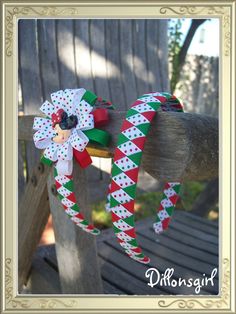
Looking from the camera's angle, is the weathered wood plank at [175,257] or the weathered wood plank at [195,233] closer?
the weathered wood plank at [175,257]

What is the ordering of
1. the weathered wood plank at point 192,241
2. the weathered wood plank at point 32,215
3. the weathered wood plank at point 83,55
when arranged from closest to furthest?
the weathered wood plank at point 32,215 → the weathered wood plank at point 192,241 → the weathered wood plank at point 83,55

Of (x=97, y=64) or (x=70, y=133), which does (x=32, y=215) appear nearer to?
(x=70, y=133)

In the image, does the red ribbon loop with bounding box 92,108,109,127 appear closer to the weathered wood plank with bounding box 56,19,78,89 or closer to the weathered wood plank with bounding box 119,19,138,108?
the weathered wood plank with bounding box 56,19,78,89

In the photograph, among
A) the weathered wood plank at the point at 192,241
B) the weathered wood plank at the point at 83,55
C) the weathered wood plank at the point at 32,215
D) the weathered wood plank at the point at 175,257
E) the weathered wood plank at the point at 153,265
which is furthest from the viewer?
the weathered wood plank at the point at 83,55

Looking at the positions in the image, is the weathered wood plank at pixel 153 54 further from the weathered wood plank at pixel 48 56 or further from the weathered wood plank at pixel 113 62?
the weathered wood plank at pixel 48 56

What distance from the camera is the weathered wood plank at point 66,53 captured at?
166 centimetres

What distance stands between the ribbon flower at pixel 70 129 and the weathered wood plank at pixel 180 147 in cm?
11

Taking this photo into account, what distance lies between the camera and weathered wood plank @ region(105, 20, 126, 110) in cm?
182

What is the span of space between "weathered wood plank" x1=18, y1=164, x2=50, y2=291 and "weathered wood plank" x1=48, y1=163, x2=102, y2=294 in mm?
90

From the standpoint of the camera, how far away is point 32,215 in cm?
113

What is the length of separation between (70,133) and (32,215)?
17.6 inches

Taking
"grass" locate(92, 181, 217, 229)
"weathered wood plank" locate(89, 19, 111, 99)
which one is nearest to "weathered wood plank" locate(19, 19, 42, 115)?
"weathered wood plank" locate(89, 19, 111, 99)

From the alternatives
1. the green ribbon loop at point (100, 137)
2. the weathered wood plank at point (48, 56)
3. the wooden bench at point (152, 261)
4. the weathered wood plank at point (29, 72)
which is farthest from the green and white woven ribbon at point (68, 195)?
the weathered wood plank at point (48, 56)

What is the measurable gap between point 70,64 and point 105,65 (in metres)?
0.19
